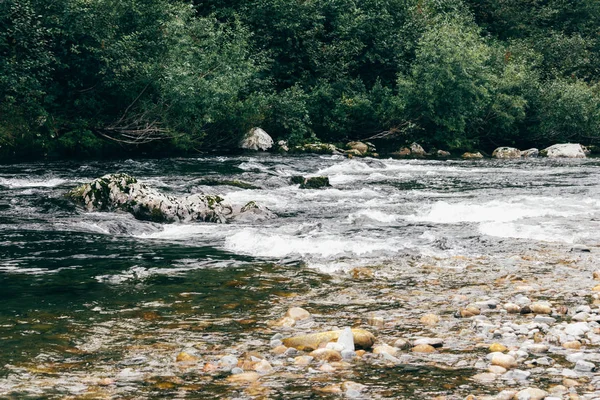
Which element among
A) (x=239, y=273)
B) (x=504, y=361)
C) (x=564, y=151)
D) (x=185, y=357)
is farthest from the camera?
(x=564, y=151)

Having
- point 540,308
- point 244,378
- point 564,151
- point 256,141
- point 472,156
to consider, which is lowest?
point 244,378

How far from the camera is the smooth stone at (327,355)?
254 inches

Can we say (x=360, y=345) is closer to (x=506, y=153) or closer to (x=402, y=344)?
(x=402, y=344)

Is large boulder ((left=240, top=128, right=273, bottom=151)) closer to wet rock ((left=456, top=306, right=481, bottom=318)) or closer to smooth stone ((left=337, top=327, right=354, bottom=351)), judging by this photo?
wet rock ((left=456, top=306, right=481, bottom=318))

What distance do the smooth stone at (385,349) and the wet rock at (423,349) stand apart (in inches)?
8.1

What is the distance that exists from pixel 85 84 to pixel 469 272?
22.0 meters

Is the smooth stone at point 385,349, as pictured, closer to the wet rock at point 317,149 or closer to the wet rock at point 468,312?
the wet rock at point 468,312

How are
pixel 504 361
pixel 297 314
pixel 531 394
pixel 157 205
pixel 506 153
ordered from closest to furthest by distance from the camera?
pixel 531 394 → pixel 504 361 → pixel 297 314 → pixel 157 205 → pixel 506 153

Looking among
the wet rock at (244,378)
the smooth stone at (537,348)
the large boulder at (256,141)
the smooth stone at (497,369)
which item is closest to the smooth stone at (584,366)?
the smooth stone at (537,348)

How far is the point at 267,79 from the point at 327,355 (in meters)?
31.4

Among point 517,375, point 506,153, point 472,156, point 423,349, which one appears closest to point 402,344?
point 423,349

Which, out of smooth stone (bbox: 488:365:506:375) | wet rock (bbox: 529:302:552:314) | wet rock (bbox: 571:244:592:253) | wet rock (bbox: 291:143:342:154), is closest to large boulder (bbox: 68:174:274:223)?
wet rock (bbox: 571:244:592:253)

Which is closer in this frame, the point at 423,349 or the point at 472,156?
the point at 423,349

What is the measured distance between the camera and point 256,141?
34125mm
